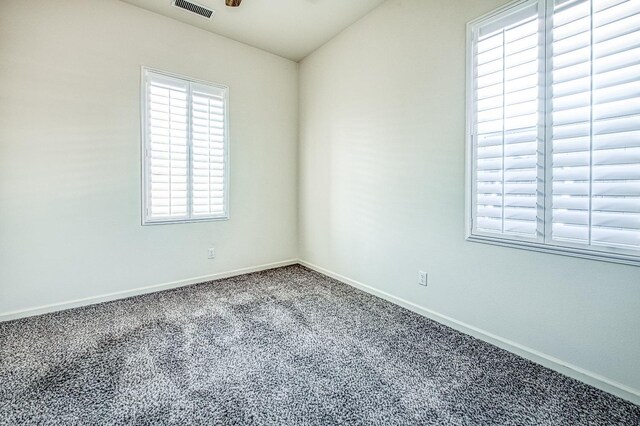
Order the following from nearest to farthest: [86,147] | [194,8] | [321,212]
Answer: [86,147] → [194,8] → [321,212]

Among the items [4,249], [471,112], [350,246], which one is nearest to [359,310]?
[350,246]

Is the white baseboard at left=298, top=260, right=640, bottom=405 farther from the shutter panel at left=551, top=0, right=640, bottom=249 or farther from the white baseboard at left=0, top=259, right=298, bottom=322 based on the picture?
the white baseboard at left=0, top=259, right=298, bottom=322

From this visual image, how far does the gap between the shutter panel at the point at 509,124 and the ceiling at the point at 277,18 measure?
144cm

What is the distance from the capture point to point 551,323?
185 centimetres

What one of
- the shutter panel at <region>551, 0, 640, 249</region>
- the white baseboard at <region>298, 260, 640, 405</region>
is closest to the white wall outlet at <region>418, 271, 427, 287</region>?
the white baseboard at <region>298, 260, 640, 405</region>

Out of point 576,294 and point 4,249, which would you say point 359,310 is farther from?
point 4,249

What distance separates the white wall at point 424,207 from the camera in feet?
5.63

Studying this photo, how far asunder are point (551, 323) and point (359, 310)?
4.70ft

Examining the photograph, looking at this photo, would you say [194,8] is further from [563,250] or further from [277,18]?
[563,250]

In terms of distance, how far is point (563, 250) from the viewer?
1.79 m

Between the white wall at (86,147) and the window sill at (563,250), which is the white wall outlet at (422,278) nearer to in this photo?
the window sill at (563,250)

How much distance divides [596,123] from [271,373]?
242cm

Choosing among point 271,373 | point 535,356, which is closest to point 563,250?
point 535,356

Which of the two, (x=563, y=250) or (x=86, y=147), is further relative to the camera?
(x=86, y=147)
